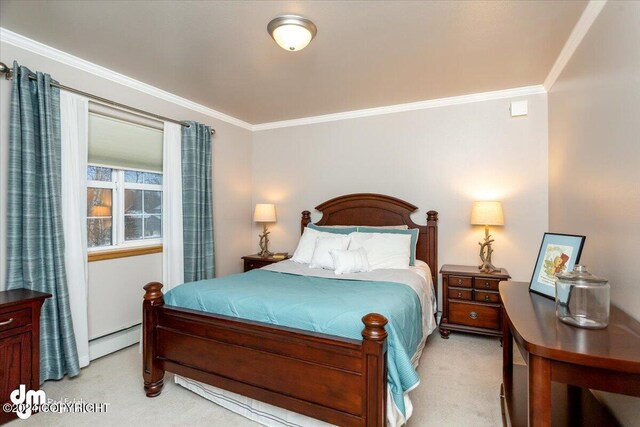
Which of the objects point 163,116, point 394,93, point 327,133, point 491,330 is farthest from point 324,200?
point 491,330

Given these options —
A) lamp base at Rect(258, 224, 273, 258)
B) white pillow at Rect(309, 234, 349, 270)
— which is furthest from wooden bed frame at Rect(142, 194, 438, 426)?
lamp base at Rect(258, 224, 273, 258)

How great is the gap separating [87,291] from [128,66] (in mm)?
1960

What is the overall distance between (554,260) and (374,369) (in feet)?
3.61

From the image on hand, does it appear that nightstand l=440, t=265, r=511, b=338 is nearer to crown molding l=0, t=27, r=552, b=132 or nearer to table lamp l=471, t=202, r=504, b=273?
table lamp l=471, t=202, r=504, b=273

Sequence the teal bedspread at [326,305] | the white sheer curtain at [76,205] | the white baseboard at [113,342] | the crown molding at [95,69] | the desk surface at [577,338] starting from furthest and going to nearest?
1. the white baseboard at [113,342]
2. the white sheer curtain at [76,205]
3. the crown molding at [95,69]
4. the teal bedspread at [326,305]
5. the desk surface at [577,338]

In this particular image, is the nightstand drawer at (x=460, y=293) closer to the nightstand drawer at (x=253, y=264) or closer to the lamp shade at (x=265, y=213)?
the nightstand drawer at (x=253, y=264)

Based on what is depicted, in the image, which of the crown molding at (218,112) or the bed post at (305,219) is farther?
the bed post at (305,219)

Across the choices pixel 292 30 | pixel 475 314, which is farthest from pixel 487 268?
pixel 292 30

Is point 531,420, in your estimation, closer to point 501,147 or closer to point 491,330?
point 491,330

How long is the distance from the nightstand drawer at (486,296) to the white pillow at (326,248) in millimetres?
1328

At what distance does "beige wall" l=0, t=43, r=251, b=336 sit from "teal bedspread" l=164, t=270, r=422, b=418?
1048 millimetres

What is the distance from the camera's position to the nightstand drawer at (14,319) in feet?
6.24

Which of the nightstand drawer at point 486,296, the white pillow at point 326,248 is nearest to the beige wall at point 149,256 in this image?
the white pillow at point 326,248

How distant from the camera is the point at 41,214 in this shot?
7.66 ft
